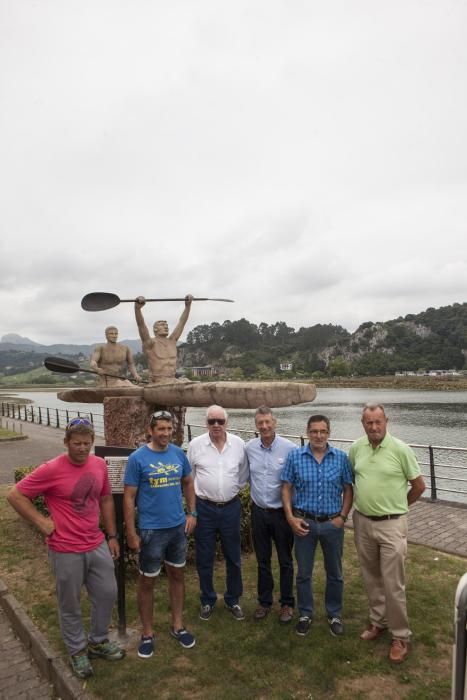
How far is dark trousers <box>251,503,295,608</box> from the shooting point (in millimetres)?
4043

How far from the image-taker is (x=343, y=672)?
11.1ft

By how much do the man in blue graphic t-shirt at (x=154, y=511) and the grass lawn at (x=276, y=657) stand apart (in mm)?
243

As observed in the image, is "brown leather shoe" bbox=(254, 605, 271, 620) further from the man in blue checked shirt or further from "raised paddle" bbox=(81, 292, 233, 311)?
"raised paddle" bbox=(81, 292, 233, 311)

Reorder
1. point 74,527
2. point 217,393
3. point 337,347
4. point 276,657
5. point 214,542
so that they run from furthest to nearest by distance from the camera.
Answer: point 337,347, point 217,393, point 214,542, point 276,657, point 74,527

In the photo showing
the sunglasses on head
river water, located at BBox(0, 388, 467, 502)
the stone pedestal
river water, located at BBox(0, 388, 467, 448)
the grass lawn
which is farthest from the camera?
river water, located at BBox(0, 388, 467, 448)

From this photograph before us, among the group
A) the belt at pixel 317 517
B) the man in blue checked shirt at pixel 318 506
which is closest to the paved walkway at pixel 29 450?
the man in blue checked shirt at pixel 318 506

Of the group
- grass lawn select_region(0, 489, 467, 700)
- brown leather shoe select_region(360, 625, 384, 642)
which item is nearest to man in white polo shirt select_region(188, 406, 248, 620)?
grass lawn select_region(0, 489, 467, 700)

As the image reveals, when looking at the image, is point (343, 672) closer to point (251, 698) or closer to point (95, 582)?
point (251, 698)

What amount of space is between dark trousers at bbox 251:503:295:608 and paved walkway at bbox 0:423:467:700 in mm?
1745

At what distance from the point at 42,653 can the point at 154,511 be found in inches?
54.5

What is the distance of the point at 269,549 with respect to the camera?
13.7ft

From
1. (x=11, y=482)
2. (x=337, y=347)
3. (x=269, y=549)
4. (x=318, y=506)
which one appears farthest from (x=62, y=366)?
(x=337, y=347)

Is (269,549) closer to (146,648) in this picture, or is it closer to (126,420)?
(146,648)

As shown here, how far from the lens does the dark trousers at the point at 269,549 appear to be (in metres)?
4.04
